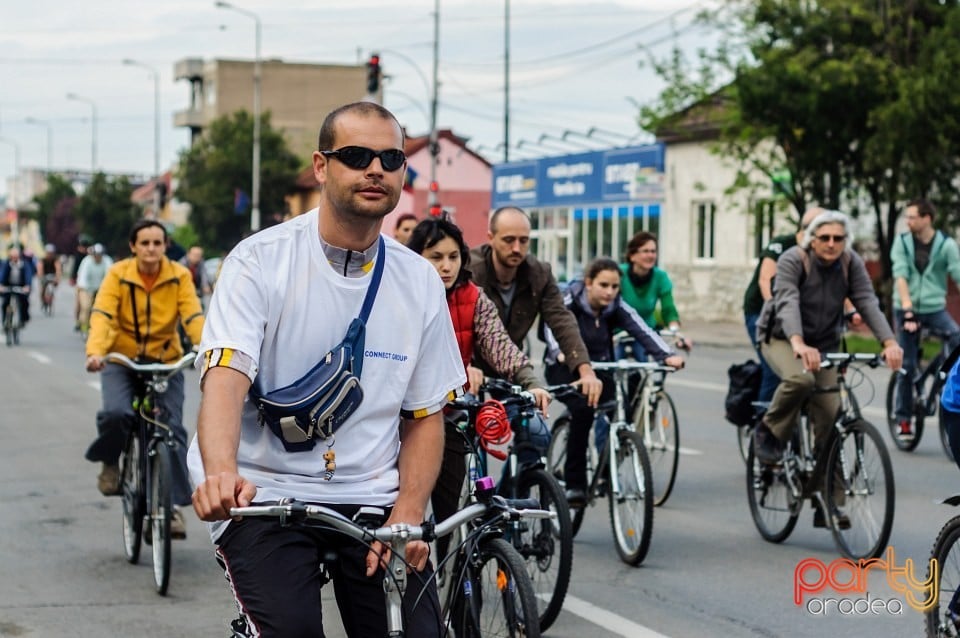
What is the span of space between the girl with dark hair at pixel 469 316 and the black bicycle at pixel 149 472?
57.8 inches

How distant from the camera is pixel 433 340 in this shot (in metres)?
4.03

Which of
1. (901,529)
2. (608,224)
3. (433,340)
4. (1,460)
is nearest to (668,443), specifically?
(901,529)

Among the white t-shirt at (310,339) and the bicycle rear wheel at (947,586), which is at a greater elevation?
the white t-shirt at (310,339)

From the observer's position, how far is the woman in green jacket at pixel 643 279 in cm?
1141

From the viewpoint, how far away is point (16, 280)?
29.7m

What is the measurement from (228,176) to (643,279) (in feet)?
225

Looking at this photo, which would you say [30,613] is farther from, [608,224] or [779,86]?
[608,224]

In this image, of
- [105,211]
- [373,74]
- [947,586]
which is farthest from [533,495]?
[105,211]

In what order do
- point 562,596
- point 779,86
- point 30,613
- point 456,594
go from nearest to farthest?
1. point 456,594
2. point 562,596
3. point 30,613
4. point 779,86

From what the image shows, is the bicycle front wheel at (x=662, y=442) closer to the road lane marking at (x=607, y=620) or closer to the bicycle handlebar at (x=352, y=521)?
the road lane marking at (x=607, y=620)

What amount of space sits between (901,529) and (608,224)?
134 feet

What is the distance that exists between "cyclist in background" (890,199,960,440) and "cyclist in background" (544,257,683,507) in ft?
15.4

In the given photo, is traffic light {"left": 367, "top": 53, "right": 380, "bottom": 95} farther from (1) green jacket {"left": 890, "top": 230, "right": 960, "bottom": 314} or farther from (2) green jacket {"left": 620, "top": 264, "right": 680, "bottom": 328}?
(2) green jacket {"left": 620, "top": 264, "right": 680, "bottom": 328}

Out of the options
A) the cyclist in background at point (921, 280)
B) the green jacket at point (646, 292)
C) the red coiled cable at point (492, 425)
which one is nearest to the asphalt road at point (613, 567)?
the cyclist in background at point (921, 280)
